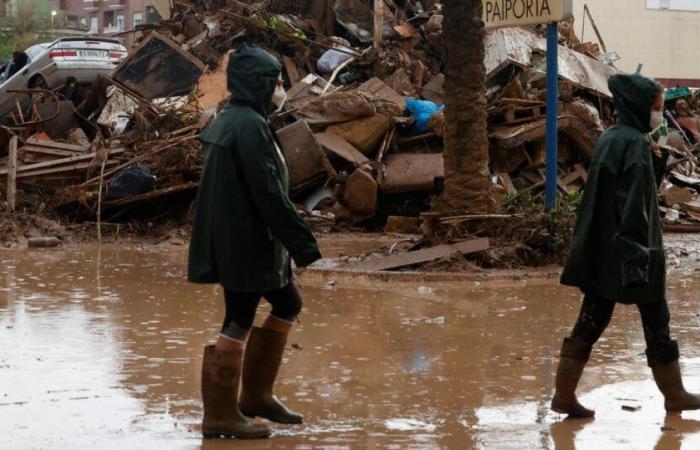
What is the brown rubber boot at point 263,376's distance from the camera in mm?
5969

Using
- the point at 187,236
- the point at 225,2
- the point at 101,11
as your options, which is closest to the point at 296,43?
the point at 225,2

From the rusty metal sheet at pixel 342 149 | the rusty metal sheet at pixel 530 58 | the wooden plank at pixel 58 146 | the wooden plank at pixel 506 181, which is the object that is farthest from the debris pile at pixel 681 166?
the wooden plank at pixel 58 146

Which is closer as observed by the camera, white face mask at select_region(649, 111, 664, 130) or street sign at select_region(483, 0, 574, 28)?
white face mask at select_region(649, 111, 664, 130)

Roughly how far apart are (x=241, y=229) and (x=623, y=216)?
5.86 feet

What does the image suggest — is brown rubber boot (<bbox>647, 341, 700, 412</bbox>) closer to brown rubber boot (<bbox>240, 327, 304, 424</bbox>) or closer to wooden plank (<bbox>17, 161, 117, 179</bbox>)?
brown rubber boot (<bbox>240, 327, 304, 424</bbox>)

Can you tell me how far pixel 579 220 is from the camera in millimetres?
6207

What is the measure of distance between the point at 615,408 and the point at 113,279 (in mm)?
6669

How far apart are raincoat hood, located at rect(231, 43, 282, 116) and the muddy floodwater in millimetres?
1539

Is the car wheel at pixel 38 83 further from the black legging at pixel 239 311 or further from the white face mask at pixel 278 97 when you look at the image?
the black legging at pixel 239 311

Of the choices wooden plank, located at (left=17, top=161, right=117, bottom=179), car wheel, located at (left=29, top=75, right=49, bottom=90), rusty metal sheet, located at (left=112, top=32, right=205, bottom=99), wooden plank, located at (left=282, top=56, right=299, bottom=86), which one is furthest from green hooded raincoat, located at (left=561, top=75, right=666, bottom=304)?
car wheel, located at (left=29, top=75, right=49, bottom=90)

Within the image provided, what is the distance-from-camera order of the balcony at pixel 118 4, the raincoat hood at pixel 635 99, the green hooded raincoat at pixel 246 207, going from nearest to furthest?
the green hooded raincoat at pixel 246 207 < the raincoat hood at pixel 635 99 < the balcony at pixel 118 4

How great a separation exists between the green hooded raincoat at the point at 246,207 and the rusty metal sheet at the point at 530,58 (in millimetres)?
12750

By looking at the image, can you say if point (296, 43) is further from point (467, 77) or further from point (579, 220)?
point (579, 220)

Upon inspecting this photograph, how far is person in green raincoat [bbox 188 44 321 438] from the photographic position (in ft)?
18.4
